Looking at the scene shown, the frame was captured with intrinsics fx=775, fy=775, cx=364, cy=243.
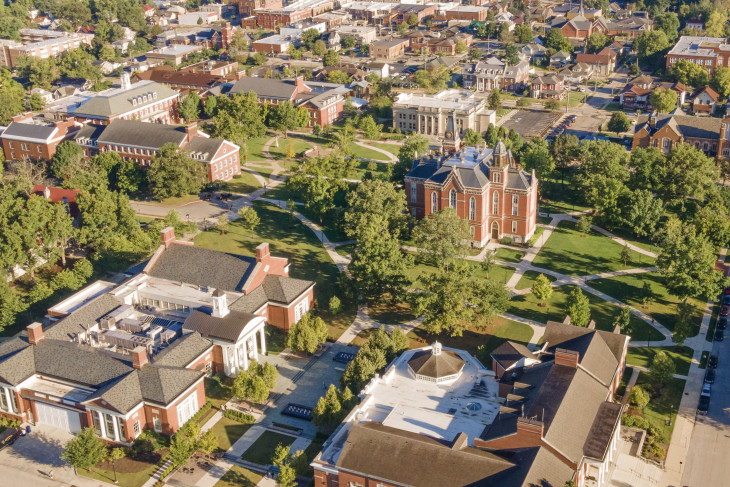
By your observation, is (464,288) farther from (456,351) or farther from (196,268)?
(196,268)

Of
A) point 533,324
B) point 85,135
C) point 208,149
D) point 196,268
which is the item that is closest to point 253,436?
point 196,268

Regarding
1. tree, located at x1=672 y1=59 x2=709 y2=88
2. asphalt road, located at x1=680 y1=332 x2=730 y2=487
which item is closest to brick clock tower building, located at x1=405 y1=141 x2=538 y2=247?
asphalt road, located at x1=680 y1=332 x2=730 y2=487

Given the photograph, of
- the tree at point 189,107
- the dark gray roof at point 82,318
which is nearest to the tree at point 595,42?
the tree at point 189,107

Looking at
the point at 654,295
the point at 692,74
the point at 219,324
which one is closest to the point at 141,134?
the point at 219,324

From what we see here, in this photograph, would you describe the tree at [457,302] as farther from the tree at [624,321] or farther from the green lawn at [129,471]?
the green lawn at [129,471]

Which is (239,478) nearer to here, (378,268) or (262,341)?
(262,341)

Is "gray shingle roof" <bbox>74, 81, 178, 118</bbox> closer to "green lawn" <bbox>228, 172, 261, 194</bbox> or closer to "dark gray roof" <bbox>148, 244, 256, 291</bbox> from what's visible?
"green lawn" <bbox>228, 172, 261, 194</bbox>
